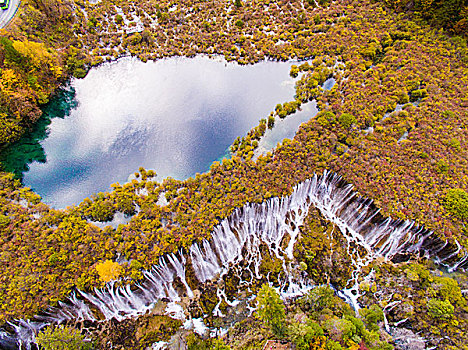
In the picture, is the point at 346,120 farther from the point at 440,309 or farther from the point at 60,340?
the point at 60,340

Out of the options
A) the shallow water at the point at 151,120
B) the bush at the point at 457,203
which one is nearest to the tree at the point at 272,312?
the shallow water at the point at 151,120

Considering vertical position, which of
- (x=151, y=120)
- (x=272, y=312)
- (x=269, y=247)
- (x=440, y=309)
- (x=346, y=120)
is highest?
(x=151, y=120)

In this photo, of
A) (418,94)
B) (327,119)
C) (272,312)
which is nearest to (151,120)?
(327,119)

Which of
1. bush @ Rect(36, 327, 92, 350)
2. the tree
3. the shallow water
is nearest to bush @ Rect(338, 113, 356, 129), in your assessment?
the shallow water

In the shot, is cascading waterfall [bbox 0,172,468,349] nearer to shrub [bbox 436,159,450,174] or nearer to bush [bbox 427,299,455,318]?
bush [bbox 427,299,455,318]

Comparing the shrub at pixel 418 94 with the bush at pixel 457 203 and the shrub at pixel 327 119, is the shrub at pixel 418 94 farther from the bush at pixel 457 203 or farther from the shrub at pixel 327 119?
the bush at pixel 457 203

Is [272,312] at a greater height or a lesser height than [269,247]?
lesser
